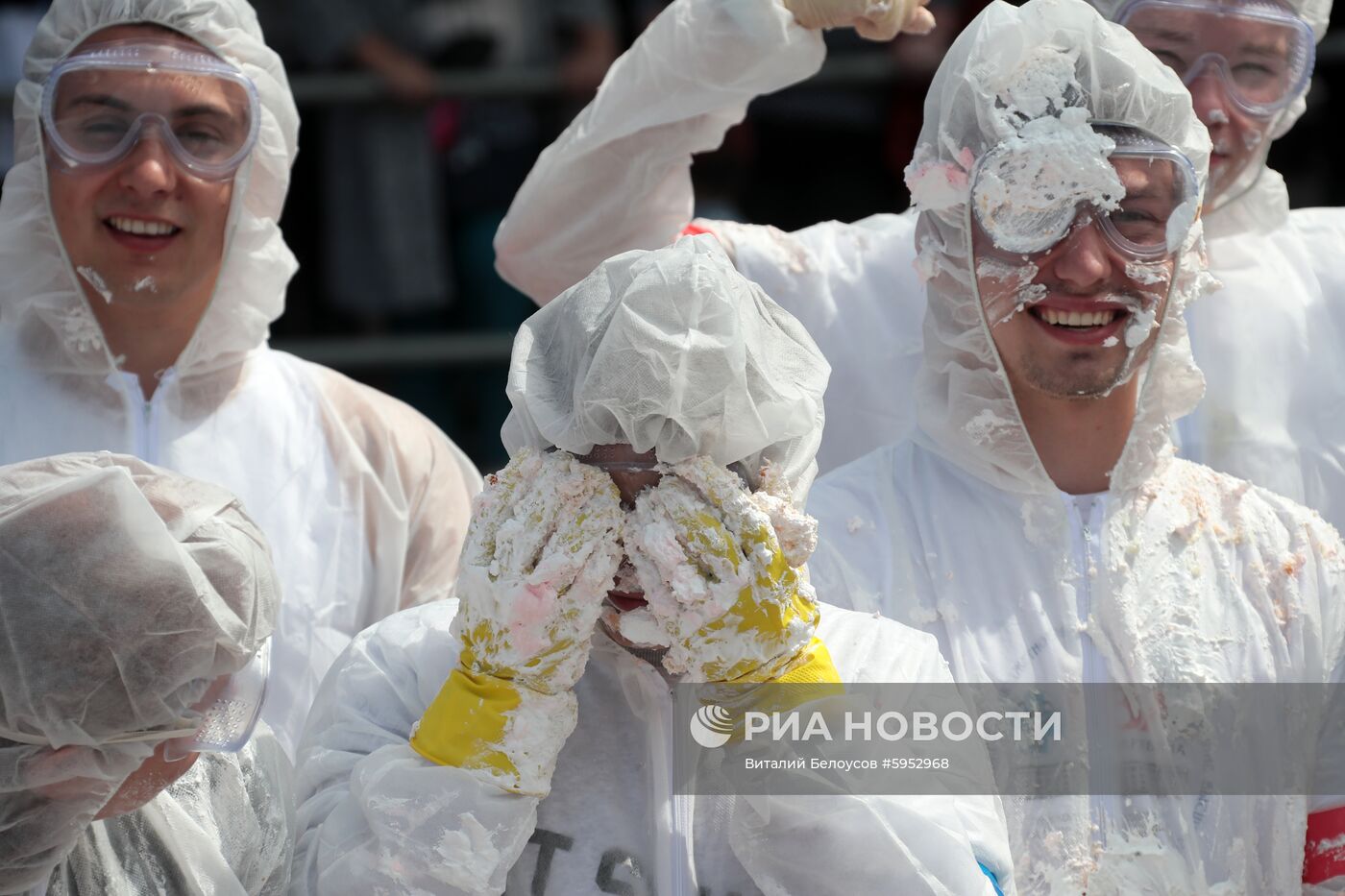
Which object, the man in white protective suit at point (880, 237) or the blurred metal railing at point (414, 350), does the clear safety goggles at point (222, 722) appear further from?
the blurred metal railing at point (414, 350)

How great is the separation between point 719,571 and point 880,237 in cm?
164

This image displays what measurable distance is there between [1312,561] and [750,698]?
1.11 meters

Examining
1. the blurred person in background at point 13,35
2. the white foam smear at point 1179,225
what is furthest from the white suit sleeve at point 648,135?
the blurred person in background at point 13,35

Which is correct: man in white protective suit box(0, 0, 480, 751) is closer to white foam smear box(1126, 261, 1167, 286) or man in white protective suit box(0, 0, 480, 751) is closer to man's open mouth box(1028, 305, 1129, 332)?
man's open mouth box(1028, 305, 1129, 332)

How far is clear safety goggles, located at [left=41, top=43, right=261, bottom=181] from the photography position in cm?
336

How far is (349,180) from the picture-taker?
221 inches

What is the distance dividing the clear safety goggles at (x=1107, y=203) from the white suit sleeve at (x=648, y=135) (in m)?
0.67

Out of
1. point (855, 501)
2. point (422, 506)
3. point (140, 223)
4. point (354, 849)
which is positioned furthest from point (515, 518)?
point (140, 223)

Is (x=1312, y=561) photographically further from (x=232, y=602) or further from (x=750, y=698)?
(x=232, y=602)

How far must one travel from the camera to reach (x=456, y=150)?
5.66 m

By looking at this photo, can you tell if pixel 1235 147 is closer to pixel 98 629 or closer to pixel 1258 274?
pixel 1258 274

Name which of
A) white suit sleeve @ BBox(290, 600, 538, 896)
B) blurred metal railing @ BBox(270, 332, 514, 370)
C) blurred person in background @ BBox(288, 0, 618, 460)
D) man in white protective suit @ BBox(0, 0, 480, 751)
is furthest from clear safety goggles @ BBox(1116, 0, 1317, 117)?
blurred metal railing @ BBox(270, 332, 514, 370)

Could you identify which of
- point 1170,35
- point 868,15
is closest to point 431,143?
point 868,15

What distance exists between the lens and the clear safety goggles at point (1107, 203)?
2.91 meters
